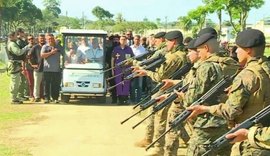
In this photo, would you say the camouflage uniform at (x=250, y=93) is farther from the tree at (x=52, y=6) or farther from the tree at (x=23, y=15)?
the tree at (x=52, y=6)

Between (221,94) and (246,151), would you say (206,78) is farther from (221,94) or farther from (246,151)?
(246,151)

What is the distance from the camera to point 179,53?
7527mm

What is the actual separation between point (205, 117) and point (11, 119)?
22.7 ft

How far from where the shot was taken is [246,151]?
4.58 meters

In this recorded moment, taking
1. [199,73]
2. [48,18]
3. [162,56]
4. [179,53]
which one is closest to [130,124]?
[162,56]

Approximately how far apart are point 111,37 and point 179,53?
25.1 feet

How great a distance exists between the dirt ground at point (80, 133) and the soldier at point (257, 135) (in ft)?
14.2

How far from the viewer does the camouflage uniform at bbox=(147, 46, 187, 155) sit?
24.7 ft

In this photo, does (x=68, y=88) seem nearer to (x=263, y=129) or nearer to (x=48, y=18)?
(x=263, y=129)

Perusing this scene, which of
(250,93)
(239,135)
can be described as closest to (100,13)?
(250,93)

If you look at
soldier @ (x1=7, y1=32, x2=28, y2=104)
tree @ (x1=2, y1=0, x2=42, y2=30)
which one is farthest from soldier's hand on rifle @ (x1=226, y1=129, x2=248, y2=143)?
tree @ (x1=2, y1=0, x2=42, y2=30)

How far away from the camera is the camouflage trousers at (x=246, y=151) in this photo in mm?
4488

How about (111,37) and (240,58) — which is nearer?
(240,58)

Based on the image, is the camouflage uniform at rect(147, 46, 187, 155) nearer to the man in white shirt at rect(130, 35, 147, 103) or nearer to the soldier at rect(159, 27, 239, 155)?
Result: the soldier at rect(159, 27, 239, 155)
